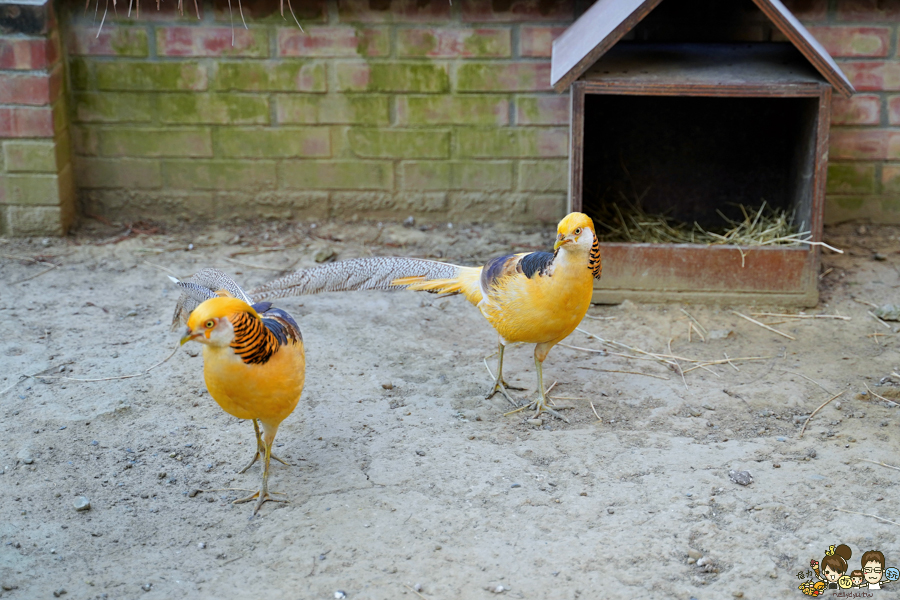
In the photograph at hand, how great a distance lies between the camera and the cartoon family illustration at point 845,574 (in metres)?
2.38

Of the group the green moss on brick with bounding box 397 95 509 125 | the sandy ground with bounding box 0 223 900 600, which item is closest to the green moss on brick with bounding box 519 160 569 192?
the green moss on brick with bounding box 397 95 509 125

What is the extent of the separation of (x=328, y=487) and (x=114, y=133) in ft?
10.3

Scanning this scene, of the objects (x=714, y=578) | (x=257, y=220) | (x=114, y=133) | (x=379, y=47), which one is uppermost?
(x=379, y=47)

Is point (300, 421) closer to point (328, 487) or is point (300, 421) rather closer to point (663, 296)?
point (328, 487)

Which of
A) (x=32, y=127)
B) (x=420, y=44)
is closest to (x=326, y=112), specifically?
(x=420, y=44)

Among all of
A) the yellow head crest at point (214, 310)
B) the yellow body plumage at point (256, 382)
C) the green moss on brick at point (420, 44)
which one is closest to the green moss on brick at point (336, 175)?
the green moss on brick at point (420, 44)

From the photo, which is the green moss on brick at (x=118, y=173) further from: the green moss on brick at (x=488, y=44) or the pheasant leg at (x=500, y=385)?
the pheasant leg at (x=500, y=385)

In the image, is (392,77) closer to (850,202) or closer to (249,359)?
(850,202)

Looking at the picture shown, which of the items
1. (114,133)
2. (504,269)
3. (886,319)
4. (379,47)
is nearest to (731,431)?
(504,269)

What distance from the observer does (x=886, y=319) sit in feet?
13.8

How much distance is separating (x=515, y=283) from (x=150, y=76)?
2.91m

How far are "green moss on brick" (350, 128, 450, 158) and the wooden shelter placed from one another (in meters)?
0.85

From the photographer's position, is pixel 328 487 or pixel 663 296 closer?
pixel 328 487

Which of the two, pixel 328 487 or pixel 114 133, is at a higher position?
pixel 114 133
